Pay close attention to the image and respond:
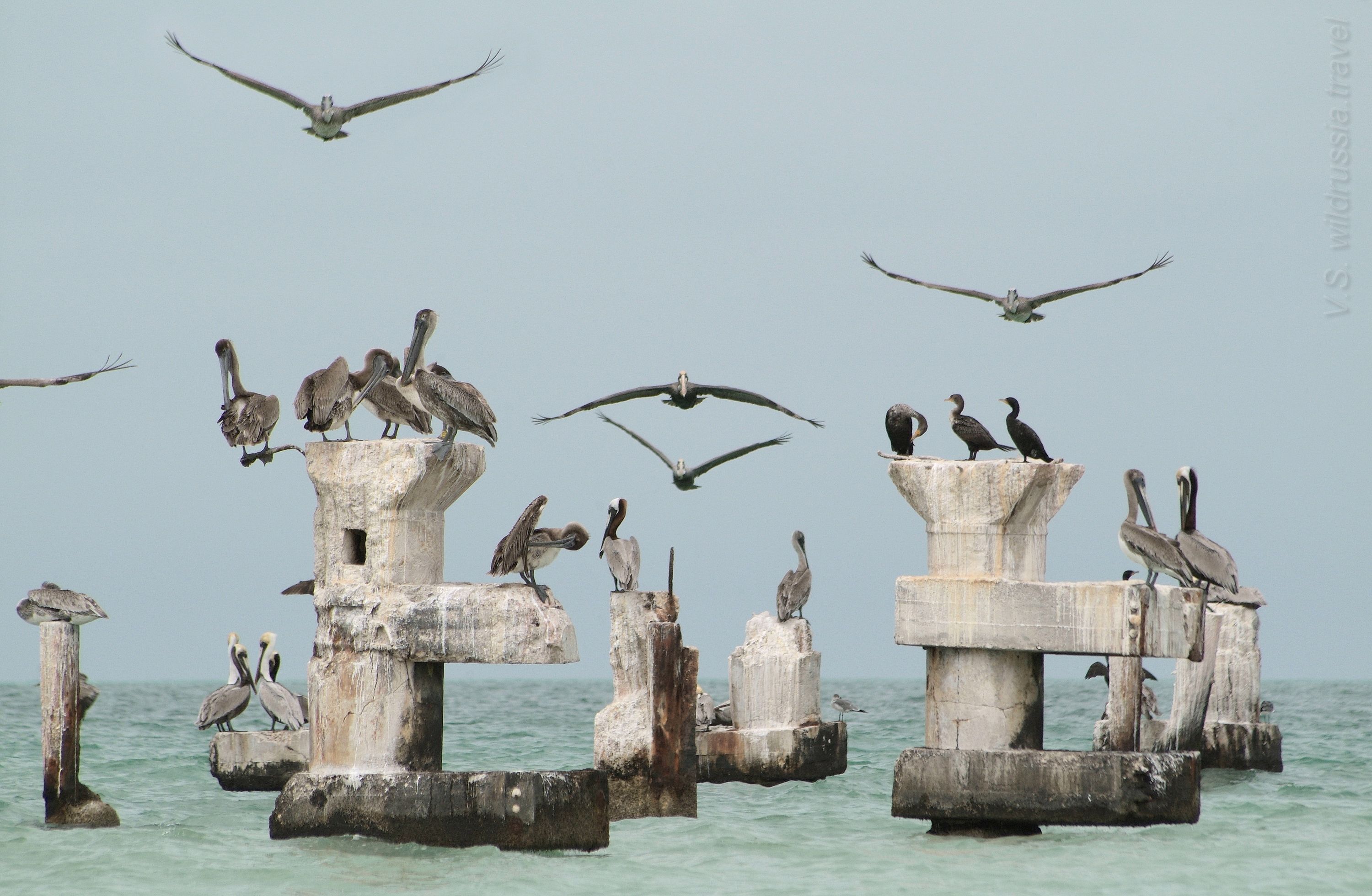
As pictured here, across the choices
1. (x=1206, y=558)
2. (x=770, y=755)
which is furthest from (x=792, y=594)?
(x=1206, y=558)

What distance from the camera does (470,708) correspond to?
44.0 metres

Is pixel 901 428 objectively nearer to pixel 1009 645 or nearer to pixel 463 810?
pixel 1009 645

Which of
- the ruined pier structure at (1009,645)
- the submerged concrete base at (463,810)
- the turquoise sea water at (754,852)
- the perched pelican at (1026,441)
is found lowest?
the turquoise sea water at (754,852)

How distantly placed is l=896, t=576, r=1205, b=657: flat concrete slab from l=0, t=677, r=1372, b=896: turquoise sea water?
4.80ft

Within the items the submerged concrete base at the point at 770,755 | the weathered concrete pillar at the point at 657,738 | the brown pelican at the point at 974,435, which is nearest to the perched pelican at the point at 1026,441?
the brown pelican at the point at 974,435

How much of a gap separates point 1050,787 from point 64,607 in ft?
25.0

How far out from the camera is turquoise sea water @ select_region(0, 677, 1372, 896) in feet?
33.1

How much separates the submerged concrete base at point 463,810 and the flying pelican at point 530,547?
1.20 m

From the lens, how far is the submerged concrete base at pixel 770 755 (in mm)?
15867

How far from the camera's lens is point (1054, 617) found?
10.6 metres

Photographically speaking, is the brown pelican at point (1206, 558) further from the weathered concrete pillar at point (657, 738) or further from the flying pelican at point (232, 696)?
the flying pelican at point (232, 696)

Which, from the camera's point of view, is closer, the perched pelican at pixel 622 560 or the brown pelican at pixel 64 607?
the brown pelican at pixel 64 607

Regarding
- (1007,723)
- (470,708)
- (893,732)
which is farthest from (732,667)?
(470,708)

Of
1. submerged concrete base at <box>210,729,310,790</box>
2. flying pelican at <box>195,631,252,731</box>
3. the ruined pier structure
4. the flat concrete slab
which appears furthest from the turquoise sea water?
the flat concrete slab
